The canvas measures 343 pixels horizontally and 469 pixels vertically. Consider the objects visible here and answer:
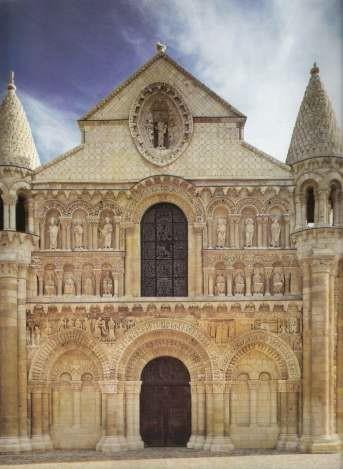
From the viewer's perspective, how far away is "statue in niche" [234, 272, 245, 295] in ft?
65.0

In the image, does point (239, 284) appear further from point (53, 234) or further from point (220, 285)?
point (53, 234)

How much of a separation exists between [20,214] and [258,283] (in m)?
7.12

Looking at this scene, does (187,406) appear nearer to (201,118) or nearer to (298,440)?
(298,440)

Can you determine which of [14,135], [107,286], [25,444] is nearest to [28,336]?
[107,286]

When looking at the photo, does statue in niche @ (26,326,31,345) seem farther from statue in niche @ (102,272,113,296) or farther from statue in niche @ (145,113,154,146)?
statue in niche @ (145,113,154,146)

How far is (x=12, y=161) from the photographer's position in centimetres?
1966

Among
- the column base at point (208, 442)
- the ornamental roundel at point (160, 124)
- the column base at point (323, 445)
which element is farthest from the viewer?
the ornamental roundel at point (160, 124)

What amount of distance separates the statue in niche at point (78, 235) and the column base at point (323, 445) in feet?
27.2

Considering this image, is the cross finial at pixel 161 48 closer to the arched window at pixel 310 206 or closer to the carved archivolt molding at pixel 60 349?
the arched window at pixel 310 206

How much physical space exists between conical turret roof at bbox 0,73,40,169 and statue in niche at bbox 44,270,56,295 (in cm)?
309

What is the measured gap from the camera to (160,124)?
20.9 m

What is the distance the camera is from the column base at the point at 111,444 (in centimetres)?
1906

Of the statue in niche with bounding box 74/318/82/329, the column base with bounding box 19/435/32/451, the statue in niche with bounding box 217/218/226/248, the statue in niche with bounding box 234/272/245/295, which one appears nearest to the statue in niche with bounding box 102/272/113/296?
the statue in niche with bounding box 74/318/82/329

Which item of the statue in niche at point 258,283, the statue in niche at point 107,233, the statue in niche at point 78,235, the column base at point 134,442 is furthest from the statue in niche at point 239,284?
the column base at point 134,442
